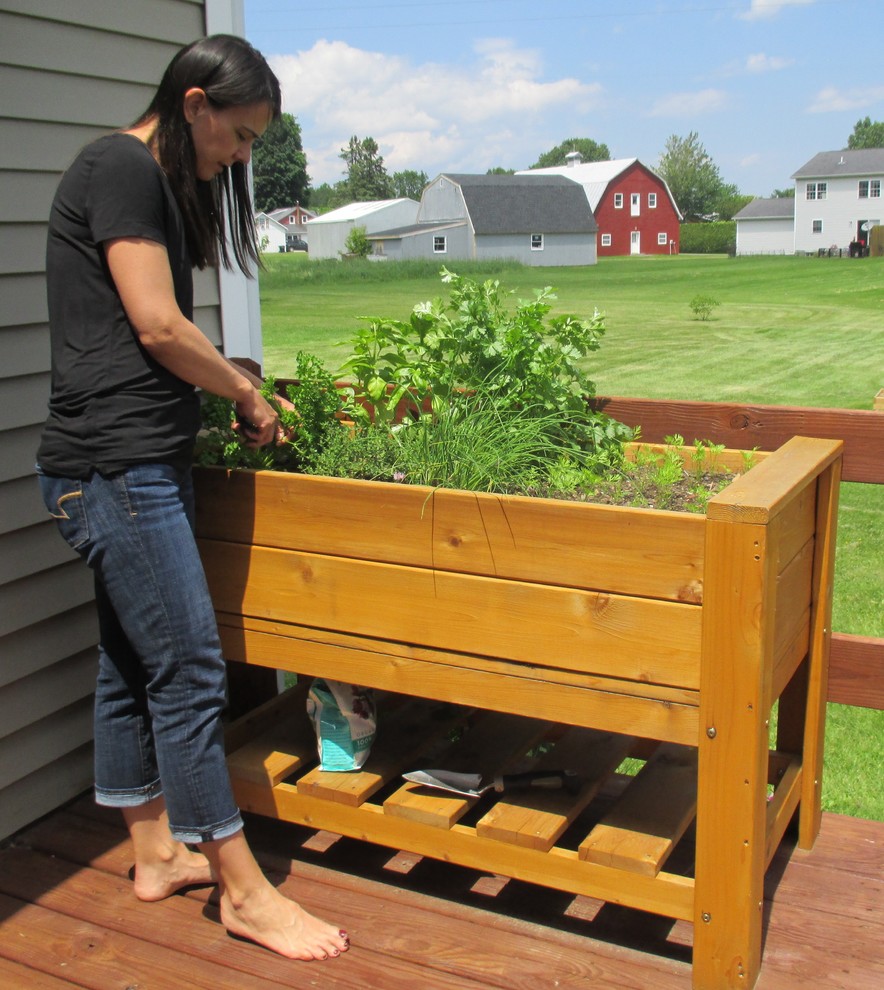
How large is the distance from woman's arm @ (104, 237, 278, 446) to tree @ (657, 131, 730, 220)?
9328 centimetres

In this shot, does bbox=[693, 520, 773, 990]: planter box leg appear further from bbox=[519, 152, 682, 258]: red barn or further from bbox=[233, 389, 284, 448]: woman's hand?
bbox=[519, 152, 682, 258]: red barn

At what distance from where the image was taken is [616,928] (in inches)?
82.1

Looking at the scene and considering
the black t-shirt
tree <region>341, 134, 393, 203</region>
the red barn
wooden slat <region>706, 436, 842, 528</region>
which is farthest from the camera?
tree <region>341, 134, 393, 203</region>

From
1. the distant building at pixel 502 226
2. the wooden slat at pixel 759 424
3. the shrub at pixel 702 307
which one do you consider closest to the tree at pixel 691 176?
the distant building at pixel 502 226

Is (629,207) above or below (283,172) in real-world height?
below

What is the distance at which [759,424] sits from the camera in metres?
2.42

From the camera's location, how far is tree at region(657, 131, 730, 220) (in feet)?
297

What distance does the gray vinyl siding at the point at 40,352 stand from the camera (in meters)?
2.29

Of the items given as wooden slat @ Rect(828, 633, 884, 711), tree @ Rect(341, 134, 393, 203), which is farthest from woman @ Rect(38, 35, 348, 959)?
tree @ Rect(341, 134, 393, 203)

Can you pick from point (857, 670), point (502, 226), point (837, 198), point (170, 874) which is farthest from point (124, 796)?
point (837, 198)

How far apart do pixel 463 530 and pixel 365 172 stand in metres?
109

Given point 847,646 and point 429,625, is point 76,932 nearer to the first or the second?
point 429,625

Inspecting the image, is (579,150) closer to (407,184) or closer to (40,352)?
(407,184)

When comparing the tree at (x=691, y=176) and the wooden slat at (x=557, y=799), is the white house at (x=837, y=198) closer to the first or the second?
the tree at (x=691, y=176)
